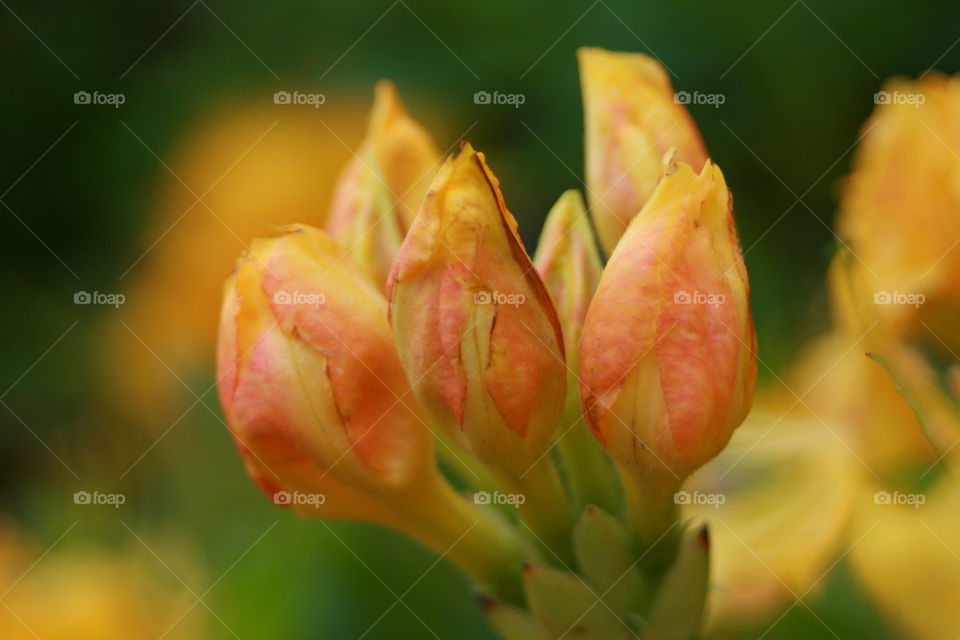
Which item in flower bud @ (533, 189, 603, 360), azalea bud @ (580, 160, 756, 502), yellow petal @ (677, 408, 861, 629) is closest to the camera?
azalea bud @ (580, 160, 756, 502)

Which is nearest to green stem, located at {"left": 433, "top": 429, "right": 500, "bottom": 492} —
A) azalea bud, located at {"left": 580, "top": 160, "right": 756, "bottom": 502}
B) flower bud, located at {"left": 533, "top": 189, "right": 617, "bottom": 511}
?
flower bud, located at {"left": 533, "top": 189, "right": 617, "bottom": 511}

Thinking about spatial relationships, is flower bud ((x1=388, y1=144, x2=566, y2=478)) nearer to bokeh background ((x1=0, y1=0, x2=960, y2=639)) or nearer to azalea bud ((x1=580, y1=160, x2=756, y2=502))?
azalea bud ((x1=580, y1=160, x2=756, y2=502))

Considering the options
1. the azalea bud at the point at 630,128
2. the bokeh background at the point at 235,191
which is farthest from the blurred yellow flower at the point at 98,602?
the azalea bud at the point at 630,128

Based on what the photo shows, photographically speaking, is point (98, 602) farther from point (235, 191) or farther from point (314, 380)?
point (235, 191)

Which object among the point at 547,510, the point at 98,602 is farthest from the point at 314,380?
the point at 98,602

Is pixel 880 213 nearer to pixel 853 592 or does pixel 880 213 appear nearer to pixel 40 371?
pixel 853 592

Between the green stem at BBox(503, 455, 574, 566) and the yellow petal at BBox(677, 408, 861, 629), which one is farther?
the yellow petal at BBox(677, 408, 861, 629)
